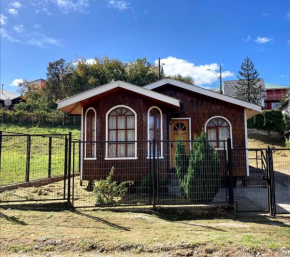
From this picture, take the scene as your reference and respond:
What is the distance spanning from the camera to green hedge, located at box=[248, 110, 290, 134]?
84.9 feet

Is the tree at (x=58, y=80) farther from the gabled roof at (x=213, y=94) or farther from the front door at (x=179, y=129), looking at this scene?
the front door at (x=179, y=129)

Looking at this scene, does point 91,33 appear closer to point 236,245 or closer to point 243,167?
point 243,167

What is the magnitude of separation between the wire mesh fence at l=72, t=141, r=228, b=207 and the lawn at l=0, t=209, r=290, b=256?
751 mm

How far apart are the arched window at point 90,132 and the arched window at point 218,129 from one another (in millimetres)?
4945

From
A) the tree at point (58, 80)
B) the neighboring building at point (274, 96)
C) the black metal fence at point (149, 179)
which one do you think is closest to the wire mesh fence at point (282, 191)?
the black metal fence at point (149, 179)

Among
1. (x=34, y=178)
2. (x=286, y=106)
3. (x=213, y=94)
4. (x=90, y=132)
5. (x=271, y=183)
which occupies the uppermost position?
(x=286, y=106)

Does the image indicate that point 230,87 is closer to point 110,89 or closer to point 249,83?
point 249,83

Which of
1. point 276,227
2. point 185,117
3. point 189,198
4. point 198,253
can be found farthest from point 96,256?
point 185,117

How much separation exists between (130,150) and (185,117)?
145 inches

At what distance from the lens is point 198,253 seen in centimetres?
402

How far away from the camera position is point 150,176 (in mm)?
7461

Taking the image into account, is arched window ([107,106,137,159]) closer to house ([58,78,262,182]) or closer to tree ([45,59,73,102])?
house ([58,78,262,182])

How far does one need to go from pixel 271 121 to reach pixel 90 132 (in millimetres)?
23005

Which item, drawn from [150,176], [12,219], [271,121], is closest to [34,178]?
[12,219]
